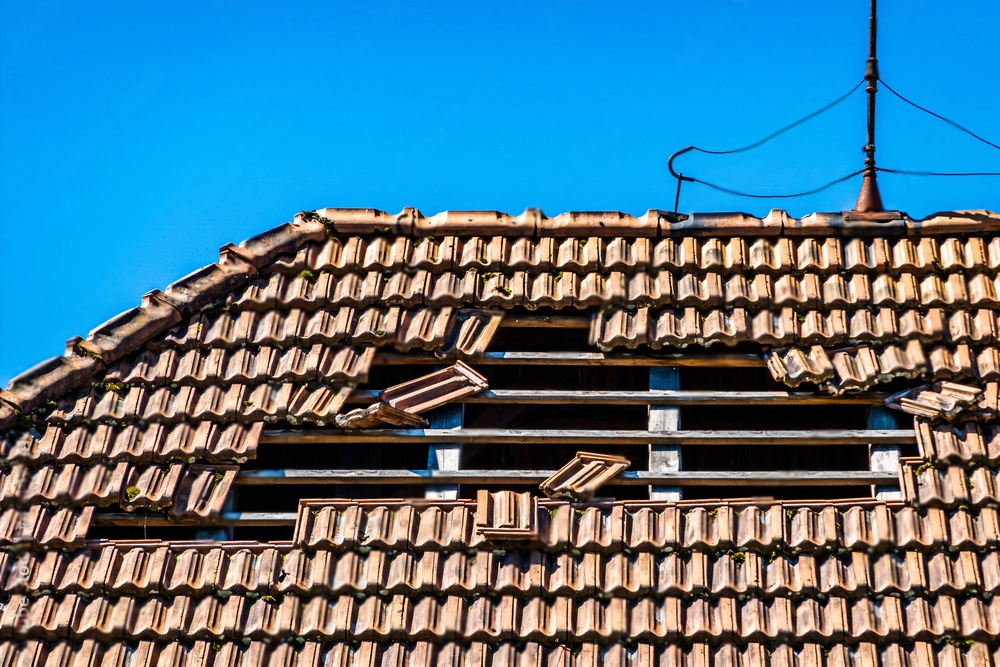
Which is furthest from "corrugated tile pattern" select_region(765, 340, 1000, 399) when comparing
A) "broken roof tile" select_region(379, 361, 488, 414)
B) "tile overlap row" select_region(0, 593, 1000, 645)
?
"broken roof tile" select_region(379, 361, 488, 414)

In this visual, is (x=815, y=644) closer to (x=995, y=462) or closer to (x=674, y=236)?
(x=995, y=462)

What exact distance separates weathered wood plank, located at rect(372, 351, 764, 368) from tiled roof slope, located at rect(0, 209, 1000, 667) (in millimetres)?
120

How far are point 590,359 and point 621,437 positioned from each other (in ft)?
2.15

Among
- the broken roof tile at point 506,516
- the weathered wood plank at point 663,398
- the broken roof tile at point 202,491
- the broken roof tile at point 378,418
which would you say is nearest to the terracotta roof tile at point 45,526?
the broken roof tile at point 202,491

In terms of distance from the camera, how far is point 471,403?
9.28 m

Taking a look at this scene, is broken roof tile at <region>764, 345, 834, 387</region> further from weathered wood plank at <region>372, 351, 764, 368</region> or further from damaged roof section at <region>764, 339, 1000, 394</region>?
weathered wood plank at <region>372, 351, 764, 368</region>

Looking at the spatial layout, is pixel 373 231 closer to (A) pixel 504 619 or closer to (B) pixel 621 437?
(B) pixel 621 437

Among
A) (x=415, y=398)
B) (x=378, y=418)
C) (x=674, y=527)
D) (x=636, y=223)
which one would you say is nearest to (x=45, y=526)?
(x=378, y=418)

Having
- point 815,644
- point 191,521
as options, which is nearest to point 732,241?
point 815,644

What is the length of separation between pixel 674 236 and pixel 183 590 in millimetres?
4077

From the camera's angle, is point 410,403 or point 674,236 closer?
point 410,403

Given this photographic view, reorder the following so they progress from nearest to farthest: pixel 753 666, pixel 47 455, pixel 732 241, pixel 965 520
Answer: pixel 753 666, pixel 965 520, pixel 47 455, pixel 732 241

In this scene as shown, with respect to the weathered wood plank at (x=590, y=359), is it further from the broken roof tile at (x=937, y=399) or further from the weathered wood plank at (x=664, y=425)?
the broken roof tile at (x=937, y=399)

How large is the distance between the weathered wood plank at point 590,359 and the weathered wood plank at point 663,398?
232 millimetres
